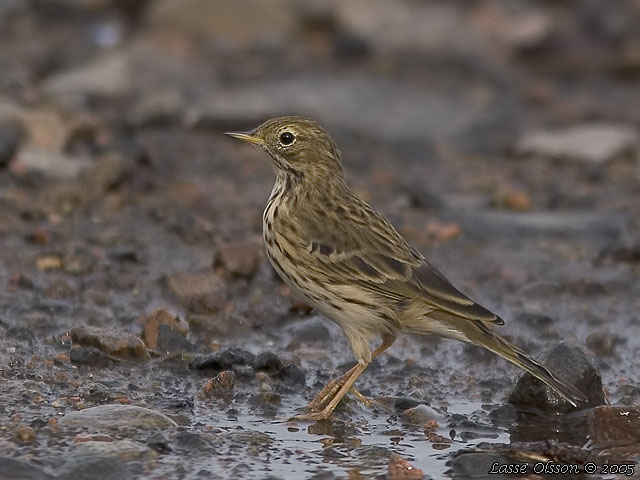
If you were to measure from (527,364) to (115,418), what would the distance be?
7.17ft

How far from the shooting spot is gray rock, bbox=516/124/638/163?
13055 mm

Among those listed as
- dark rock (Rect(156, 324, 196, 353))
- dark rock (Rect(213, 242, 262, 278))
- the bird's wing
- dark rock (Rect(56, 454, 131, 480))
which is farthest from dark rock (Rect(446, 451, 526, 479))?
dark rock (Rect(213, 242, 262, 278))

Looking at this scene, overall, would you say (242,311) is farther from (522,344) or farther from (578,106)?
(578,106)

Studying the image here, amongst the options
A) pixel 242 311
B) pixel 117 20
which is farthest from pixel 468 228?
pixel 117 20

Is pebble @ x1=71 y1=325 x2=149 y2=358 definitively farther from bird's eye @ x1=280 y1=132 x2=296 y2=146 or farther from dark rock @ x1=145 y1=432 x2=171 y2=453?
bird's eye @ x1=280 y1=132 x2=296 y2=146

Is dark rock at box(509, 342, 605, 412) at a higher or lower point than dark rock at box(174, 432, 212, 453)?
higher

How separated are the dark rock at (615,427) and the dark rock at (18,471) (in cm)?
292

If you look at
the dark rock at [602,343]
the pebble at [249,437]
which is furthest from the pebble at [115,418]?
the dark rock at [602,343]

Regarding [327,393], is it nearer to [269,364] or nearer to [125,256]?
[269,364]

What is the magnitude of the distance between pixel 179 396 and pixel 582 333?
3.30 meters

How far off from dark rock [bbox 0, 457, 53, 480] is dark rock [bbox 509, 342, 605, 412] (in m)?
2.84

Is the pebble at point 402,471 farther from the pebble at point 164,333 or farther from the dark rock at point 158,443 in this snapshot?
the pebble at point 164,333

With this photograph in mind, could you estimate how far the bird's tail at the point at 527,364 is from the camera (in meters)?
6.73

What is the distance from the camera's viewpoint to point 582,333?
355 inches
